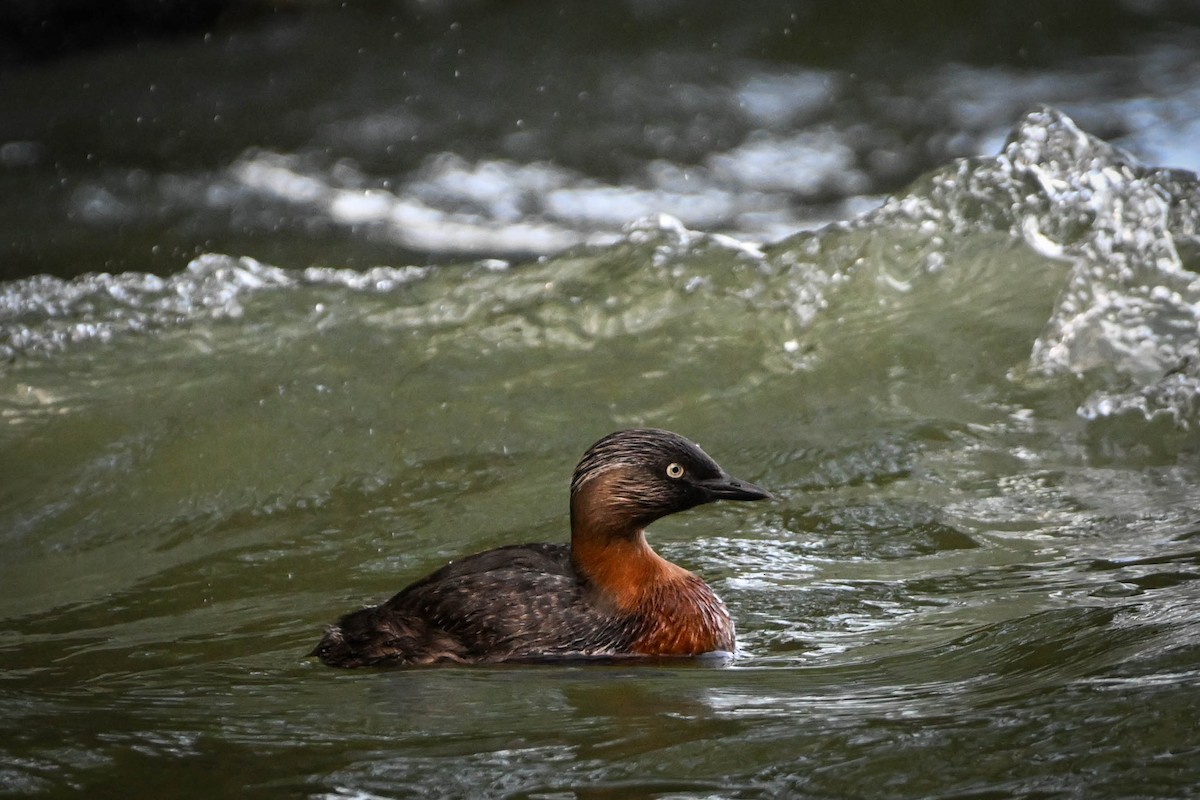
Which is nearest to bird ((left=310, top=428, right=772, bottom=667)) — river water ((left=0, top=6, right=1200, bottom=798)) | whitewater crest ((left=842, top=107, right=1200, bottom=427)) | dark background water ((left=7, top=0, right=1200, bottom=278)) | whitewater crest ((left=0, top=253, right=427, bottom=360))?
river water ((left=0, top=6, right=1200, bottom=798))

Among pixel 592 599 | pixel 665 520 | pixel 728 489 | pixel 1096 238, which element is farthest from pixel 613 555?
pixel 1096 238

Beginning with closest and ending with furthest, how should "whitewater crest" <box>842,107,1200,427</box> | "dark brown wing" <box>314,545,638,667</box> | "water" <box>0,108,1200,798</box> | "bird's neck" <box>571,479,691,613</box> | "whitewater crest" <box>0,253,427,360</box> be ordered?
"water" <box>0,108,1200,798</box>, "dark brown wing" <box>314,545,638,667</box>, "bird's neck" <box>571,479,691,613</box>, "whitewater crest" <box>842,107,1200,427</box>, "whitewater crest" <box>0,253,427,360</box>

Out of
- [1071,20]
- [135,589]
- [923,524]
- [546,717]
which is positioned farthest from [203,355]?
[1071,20]

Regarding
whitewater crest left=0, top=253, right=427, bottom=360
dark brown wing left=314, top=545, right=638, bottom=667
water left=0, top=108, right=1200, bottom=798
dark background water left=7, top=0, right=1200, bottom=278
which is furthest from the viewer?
dark background water left=7, top=0, right=1200, bottom=278

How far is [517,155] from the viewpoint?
44.4ft

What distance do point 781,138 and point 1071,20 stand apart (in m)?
3.58

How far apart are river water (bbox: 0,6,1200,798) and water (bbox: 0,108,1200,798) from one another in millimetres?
22

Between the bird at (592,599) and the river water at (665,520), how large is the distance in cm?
12

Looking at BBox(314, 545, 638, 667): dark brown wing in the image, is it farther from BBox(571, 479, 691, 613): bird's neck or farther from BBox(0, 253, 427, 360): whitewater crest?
BBox(0, 253, 427, 360): whitewater crest

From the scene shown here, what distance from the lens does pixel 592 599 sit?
19.2 feet

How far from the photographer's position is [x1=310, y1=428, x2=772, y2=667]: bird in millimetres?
5699

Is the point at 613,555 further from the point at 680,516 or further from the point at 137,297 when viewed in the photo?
the point at 137,297

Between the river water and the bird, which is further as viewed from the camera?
the bird

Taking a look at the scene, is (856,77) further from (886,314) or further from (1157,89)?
(886,314)
